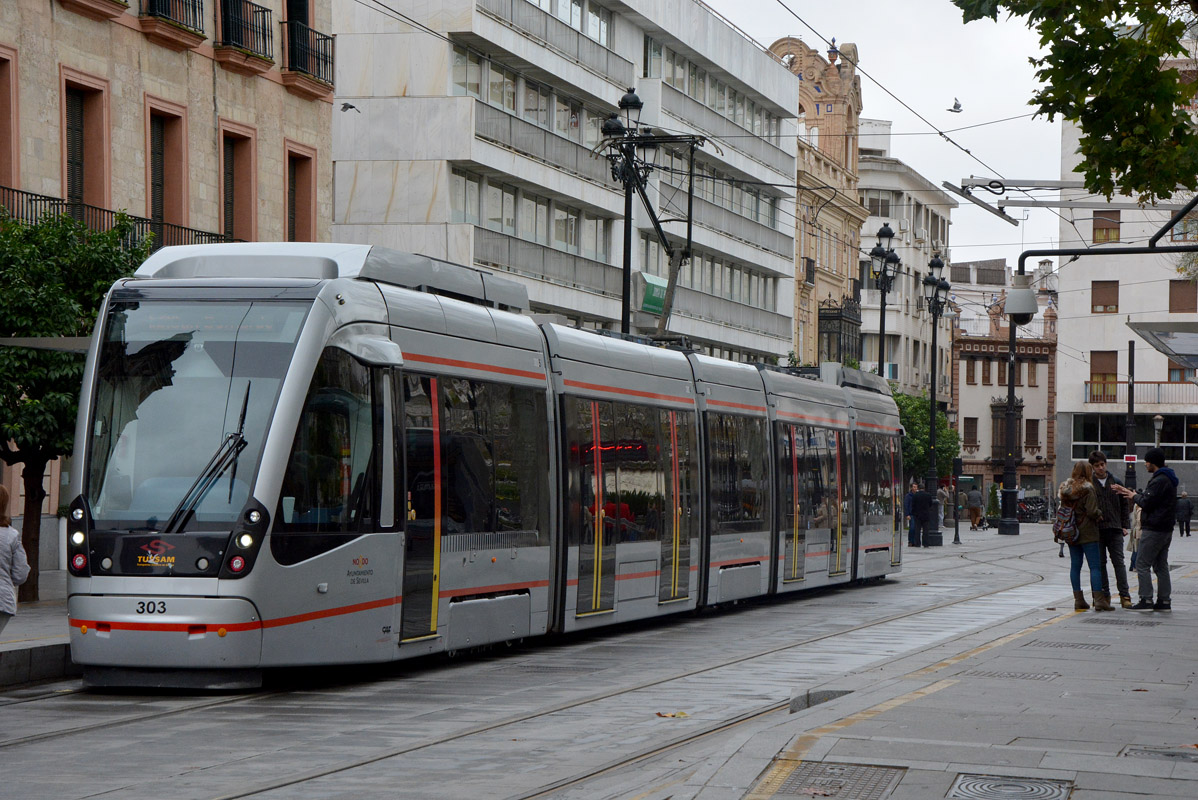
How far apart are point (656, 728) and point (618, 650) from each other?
5691mm

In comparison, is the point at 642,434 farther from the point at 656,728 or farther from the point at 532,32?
the point at 532,32

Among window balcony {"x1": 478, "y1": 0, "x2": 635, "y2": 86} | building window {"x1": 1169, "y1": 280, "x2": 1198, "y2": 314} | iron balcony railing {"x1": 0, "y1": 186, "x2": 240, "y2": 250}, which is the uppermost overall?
window balcony {"x1": 478, "y1": 0, "x2": 635, "y2": 86}

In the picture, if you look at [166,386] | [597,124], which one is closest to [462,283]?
[166,386]

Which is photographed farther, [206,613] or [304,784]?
[206,613]

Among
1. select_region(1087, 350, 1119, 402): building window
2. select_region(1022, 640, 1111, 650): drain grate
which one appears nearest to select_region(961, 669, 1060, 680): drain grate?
select_region(1022, 640, 1111, 650): drain grate

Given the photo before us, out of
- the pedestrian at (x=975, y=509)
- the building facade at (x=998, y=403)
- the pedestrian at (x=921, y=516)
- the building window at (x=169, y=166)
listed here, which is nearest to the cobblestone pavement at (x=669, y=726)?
the building window at (x=169, y=166)

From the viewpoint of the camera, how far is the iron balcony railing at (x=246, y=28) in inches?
1212

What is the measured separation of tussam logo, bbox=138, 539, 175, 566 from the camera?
40.4ft

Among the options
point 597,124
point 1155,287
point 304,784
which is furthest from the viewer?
point 1155,287

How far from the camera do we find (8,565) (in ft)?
39.3

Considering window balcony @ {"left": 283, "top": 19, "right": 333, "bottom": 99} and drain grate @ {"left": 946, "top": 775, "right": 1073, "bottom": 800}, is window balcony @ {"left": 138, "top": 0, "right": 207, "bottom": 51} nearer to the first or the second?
window balcony @ {"left": 283, "top": 19, "right": 333, "bottom": 99}

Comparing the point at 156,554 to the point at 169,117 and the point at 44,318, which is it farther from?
the point at 169,117

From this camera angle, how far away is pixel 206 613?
1219 cm

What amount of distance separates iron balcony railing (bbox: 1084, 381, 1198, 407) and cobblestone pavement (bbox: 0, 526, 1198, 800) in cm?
6439
